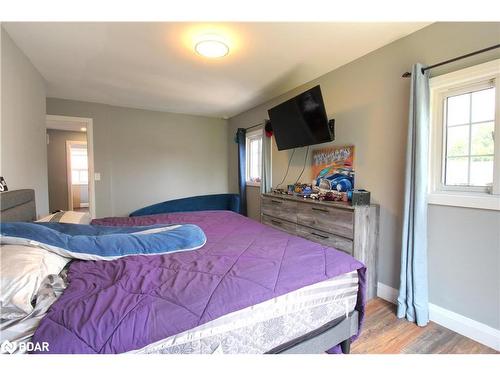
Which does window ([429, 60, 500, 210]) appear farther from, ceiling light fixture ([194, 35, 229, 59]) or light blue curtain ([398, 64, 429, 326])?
ceiling light fixture ([194, 35, 229, 59])

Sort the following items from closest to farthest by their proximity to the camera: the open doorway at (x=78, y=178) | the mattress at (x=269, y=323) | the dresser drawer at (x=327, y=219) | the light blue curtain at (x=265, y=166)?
the mattress at (x=269, y=323)
the dresser drawer at (x=327, y=219)
the light blue curtain at (x=265, y=166)
the open doorway at (x=78, y=178)

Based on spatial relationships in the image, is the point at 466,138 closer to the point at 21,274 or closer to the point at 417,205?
the point at 417,205

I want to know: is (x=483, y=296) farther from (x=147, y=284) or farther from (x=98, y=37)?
(x=98, y=37)

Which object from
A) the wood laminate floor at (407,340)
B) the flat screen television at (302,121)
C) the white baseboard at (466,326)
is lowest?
the wood laminate floor at (407,340)

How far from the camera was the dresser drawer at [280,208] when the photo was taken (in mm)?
2684

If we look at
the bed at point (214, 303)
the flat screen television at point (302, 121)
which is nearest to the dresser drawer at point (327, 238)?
the bed at point (214, 303)

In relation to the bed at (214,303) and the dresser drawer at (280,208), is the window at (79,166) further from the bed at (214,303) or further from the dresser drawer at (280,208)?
the bed at (214,303)

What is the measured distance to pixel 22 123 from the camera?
2066 millimetres

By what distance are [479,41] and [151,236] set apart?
255cm

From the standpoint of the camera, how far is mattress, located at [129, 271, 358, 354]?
877mm

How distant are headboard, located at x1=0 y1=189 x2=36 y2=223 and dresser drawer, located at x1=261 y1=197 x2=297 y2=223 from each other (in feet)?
7.74

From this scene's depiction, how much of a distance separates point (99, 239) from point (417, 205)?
86.6 inches

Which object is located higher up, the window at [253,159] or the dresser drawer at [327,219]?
the window at [253,159]

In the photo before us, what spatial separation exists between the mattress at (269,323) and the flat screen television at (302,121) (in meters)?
1.57
